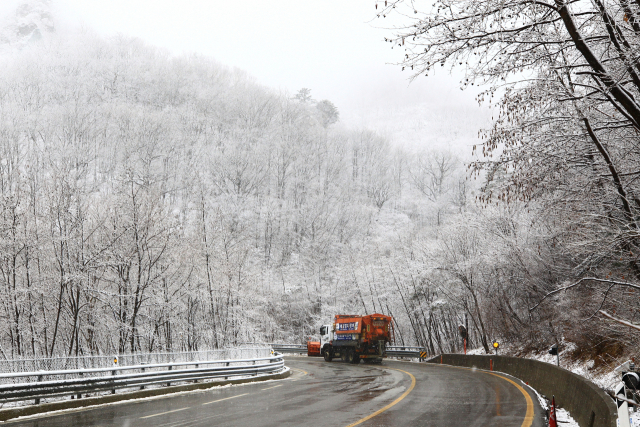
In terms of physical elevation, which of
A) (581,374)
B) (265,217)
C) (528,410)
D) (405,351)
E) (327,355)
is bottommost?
(405,351)

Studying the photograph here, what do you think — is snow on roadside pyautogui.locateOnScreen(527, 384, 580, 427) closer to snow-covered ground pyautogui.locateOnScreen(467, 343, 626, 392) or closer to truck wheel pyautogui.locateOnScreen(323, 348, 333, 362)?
snow-covered ground pyautogui.locateOnScreen(467, 343, 626, 392)

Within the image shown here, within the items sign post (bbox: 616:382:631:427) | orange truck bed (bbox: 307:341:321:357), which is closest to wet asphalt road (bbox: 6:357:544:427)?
sign post (bbox: 616:382:631:427)

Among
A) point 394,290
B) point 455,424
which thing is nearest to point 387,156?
point 394,290

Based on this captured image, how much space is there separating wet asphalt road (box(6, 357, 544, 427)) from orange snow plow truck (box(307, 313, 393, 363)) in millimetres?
18235

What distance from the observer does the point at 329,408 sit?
12.0 m

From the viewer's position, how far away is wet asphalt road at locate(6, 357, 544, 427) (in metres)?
9.88

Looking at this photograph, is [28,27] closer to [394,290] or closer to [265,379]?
[394,290]

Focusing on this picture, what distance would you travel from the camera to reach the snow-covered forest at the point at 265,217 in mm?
9930

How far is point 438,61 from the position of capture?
20.1 feet

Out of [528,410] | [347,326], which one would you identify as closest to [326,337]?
[347,326]

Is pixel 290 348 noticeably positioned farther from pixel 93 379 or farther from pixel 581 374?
pixel 93 379

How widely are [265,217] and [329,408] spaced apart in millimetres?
67916

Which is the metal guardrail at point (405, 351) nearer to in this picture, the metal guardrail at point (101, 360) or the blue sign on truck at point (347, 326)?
the blue sign on truck at point (347, 326)

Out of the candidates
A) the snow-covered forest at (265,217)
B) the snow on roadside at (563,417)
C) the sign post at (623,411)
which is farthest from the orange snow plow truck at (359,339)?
the sign post at (623,411)
